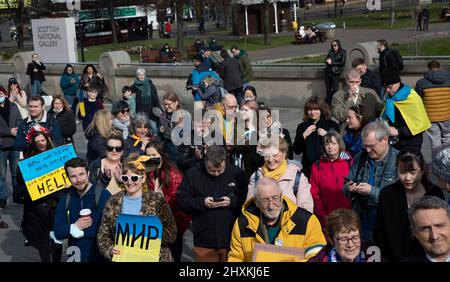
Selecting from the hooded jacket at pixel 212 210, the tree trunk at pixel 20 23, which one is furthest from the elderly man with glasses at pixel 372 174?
the tree trunk at pixel 20 23

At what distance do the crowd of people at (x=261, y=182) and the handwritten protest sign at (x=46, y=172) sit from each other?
11cm

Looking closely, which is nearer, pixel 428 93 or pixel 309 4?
pixel 428 93

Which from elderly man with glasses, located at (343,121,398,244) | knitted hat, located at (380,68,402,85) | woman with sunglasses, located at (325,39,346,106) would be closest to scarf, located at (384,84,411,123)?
knitted hat, located at (380,68,402,85)

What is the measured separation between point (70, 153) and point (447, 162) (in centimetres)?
462

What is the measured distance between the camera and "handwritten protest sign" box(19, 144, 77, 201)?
852 centimetres

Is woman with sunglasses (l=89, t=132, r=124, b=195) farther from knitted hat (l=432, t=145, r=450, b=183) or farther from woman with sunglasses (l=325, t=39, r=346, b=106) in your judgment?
woman with sunglasses (l=325, t=39, r=346, b=106)

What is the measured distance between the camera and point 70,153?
8.83 metres

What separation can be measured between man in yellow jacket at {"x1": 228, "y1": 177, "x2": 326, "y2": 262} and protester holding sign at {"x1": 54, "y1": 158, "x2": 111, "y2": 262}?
4.75 feet

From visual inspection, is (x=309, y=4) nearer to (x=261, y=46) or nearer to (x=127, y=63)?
(x=261, y=46)

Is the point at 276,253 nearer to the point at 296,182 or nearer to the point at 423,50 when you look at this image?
the point at 296,182

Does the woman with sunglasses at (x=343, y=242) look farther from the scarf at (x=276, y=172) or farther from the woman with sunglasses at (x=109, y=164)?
the woman with sunglasses at (x=109, y=164)

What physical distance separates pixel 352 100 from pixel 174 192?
2831 millimetres

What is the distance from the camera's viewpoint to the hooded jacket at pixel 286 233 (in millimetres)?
5633

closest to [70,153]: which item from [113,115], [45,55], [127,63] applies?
[113,115]
